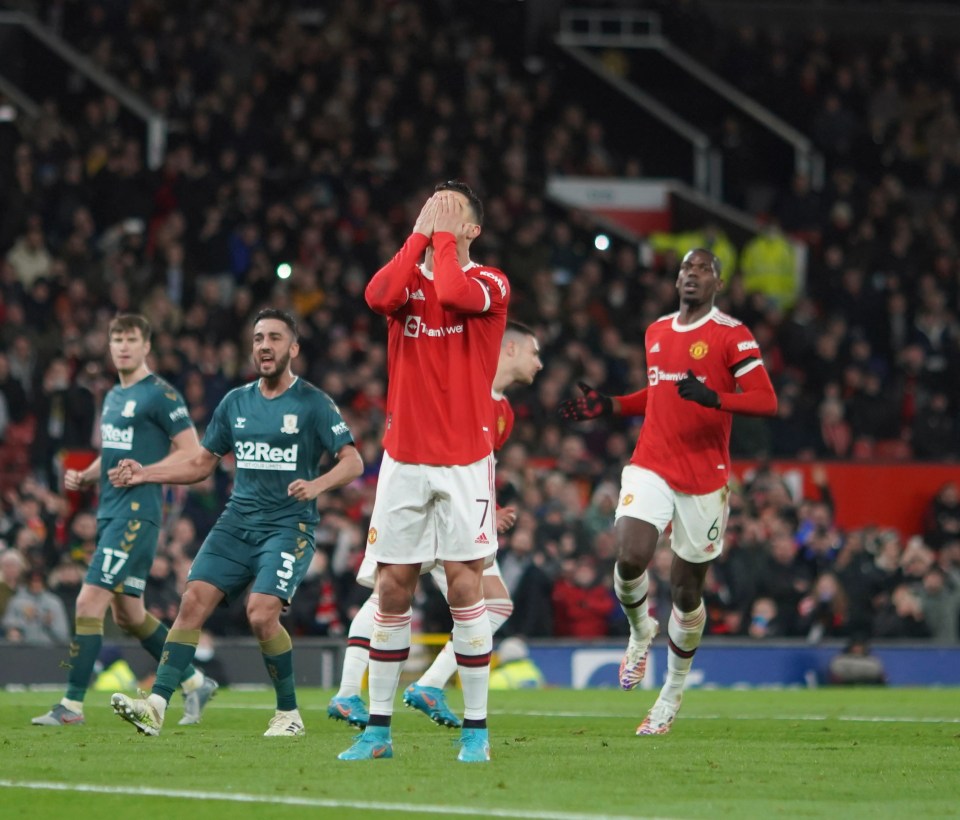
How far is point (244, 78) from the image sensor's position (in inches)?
1099

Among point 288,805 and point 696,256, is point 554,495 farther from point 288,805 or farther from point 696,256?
point 288,805

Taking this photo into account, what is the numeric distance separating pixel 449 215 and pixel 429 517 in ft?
4.79

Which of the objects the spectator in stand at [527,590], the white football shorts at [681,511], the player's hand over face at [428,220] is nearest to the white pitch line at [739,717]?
the white football shorts at [681,511]

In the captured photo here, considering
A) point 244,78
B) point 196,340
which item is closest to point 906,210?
point 244,78

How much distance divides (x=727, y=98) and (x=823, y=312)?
6375 millimetres

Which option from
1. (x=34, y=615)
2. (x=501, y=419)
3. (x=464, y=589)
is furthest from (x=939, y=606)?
(x=464, y=589)

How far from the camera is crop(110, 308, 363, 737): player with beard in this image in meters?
11.0

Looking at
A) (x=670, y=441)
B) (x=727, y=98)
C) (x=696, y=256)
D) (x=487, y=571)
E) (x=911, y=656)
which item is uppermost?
(x=727, y=98)

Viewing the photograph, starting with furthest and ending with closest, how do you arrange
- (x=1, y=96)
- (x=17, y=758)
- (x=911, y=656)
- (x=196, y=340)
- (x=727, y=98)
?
1. (x=727, y=98)
2. (x=1, y=96)
3. (x=196, y=340)
4. (x=911, y=656)
5. (x=17, y=758)

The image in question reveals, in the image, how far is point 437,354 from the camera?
30.6 ft

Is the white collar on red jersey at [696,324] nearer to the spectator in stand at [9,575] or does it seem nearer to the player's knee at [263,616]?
the player's knee at [263,616]

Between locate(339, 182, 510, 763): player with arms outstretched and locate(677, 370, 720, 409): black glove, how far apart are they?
2016mm

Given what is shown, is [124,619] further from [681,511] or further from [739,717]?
[739,717]

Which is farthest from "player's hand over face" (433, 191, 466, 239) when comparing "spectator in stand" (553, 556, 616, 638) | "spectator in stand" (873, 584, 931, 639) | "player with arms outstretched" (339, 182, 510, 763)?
"spectator in stand" (873, 584, 931, 639)
